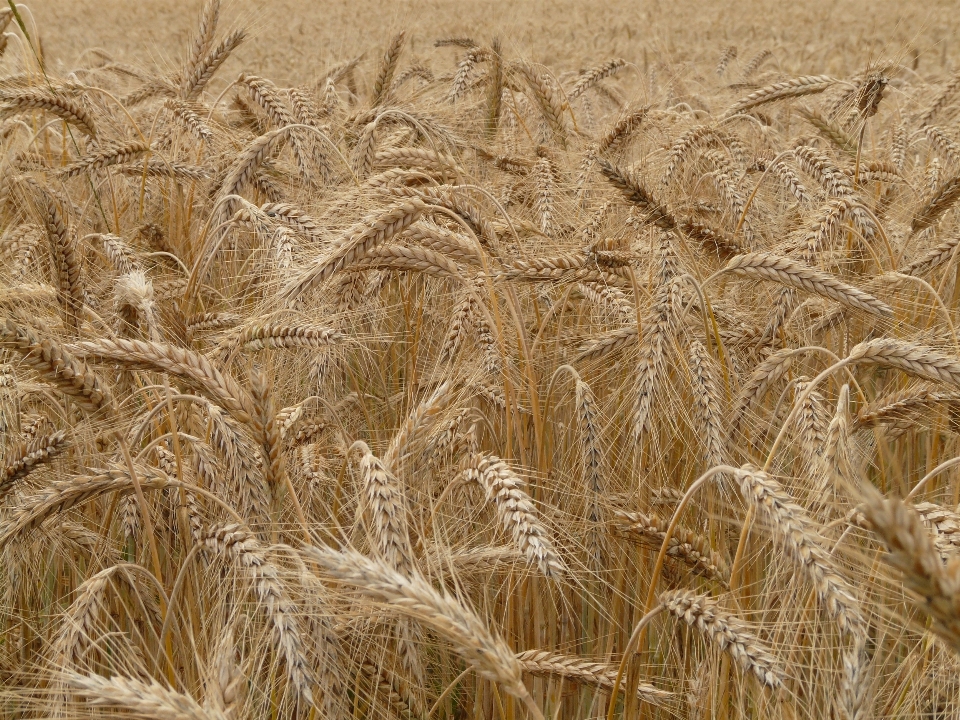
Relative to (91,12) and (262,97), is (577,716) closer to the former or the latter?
(262,97)

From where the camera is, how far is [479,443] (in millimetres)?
2240

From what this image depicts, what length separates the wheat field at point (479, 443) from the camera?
4.26ft

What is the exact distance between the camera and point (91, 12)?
21656 millimetres

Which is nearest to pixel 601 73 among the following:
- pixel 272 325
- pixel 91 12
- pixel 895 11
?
pixel 272 325

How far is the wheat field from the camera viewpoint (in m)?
1.30

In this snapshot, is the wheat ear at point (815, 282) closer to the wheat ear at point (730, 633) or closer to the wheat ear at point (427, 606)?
the wheat ear at point (730, 633)

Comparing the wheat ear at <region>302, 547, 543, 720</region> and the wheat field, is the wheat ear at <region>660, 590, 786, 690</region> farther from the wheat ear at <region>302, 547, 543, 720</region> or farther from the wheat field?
the wheat ear at <region>302, 547, 543, 720</region>

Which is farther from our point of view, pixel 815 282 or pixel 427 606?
pixel 815 282

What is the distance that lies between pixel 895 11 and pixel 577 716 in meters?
20.2

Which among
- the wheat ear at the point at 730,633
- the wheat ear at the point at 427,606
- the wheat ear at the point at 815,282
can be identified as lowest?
the wheat ear at the point at 730,633

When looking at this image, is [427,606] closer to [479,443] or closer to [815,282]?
[815,282]

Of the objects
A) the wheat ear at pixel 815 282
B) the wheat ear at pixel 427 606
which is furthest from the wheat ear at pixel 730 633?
the wheat ear at pixel 815 282

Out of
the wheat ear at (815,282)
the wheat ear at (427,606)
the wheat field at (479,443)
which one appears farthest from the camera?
the wheat ear at (815,282)

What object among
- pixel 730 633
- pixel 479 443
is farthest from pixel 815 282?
pixel 479 443
